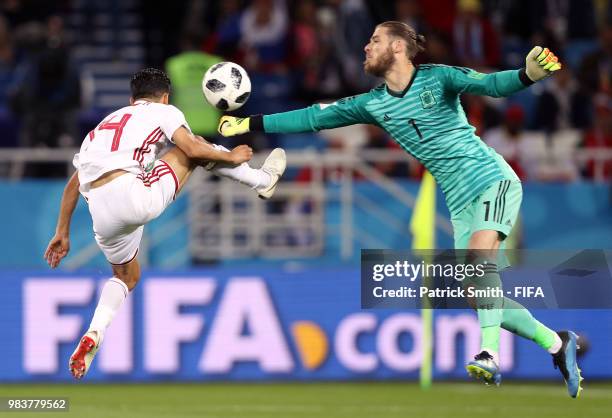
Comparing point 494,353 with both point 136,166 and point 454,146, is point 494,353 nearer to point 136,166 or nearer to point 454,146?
point 454,146

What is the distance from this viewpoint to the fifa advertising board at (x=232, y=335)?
51.6 ft

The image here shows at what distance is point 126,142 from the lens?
36.2 feet

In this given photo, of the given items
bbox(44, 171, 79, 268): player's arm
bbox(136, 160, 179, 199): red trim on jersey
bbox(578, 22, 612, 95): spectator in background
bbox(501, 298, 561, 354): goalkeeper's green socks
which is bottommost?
bbox(501, 298, 561, 354): goalkeeper's green socks

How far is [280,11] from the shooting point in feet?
66.4

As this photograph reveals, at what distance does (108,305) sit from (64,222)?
26.0 inches

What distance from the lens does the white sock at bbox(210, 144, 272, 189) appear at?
1130cm

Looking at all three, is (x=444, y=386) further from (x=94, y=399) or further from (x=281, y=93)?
(x=281, y=93)

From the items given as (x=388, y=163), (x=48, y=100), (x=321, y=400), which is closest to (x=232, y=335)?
(x=321, y=400)

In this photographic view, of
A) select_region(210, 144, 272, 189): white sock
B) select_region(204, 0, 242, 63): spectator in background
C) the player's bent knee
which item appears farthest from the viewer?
select_region(204, 0, 242, 63): spectator in background

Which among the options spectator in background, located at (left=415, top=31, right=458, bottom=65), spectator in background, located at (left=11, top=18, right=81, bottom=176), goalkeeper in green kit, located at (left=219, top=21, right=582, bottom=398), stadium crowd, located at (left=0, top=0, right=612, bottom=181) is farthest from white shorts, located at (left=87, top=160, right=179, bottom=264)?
spectator in background, located at (left=415, top=31, right=458, bottom=65)

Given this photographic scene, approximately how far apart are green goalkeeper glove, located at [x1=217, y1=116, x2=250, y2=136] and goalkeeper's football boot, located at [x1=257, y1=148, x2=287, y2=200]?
351mm

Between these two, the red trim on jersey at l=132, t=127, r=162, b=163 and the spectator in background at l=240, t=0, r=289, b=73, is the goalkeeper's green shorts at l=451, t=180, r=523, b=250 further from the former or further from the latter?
the spectator in background at l=240, t=0, r=289, b=73

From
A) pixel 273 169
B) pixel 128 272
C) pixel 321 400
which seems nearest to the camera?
Result: pixel 273 169

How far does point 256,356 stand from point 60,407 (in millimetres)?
3433
